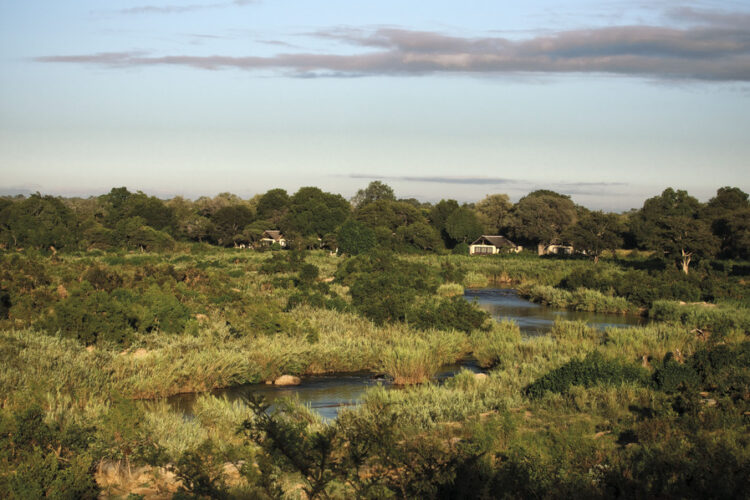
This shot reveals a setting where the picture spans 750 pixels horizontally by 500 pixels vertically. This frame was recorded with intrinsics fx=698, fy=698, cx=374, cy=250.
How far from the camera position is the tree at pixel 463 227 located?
84125 millimetres

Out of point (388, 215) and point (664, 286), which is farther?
point (388, 215)

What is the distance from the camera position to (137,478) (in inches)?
421

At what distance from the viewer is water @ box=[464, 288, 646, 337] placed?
1162 inches

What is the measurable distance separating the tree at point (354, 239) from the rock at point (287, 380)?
135ft

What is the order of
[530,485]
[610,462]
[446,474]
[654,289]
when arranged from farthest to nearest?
[654,289]
[610,462]
[530,485]
[446,474]

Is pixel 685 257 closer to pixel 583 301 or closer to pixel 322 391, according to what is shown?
pixel 583 301

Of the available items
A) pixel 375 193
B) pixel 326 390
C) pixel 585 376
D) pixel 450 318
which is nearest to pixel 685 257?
pixel 450 318

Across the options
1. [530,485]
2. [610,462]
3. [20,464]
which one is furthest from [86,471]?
[610,462]

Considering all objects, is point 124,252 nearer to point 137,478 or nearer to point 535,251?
point 535,251

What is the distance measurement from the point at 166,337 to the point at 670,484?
47.4 feet

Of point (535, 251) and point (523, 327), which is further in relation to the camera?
point (535, 251)

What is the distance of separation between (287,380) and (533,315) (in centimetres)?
1837

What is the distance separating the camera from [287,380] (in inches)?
733

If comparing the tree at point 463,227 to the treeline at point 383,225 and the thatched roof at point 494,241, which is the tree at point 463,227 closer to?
the treeline at point 383,225
